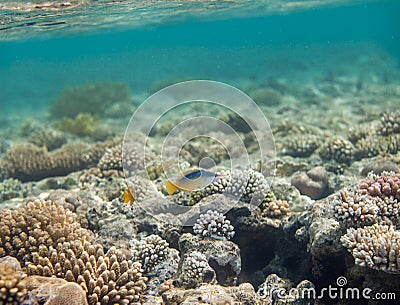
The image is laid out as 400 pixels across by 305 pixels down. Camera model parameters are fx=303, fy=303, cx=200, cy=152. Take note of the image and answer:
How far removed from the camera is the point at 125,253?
4938 mm

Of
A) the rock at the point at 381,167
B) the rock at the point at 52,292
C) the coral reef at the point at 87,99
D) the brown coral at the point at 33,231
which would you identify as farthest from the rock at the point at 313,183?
the coral reef at the point at 87,99

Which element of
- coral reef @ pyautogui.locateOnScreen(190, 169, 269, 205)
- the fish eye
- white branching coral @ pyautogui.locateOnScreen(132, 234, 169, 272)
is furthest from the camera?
the fish eye

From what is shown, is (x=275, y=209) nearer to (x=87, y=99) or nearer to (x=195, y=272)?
(x=195, y=272)

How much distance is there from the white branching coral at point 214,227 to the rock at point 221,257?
0.16 m

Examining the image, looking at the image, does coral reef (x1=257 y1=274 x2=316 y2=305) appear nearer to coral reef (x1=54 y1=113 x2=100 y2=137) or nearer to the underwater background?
the underwater background

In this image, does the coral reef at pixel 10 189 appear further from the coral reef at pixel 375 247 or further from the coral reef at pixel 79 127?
the coral reef at pixel 375 247

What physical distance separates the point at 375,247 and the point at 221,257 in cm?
211

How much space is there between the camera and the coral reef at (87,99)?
73.4 ft

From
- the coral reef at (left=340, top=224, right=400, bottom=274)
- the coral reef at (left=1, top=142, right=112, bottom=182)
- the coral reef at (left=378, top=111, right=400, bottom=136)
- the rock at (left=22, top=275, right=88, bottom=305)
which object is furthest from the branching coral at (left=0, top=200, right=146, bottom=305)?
the coral reef at (left=378, top=111, right=400, bottom=136)

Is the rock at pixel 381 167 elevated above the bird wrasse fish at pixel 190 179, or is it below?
below

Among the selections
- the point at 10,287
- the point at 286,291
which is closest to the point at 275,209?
the point at 286,291

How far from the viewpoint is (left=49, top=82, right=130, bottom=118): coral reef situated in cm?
2236

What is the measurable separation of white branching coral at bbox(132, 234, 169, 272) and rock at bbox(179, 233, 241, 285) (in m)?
0.42

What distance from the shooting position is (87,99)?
23.4 meters
